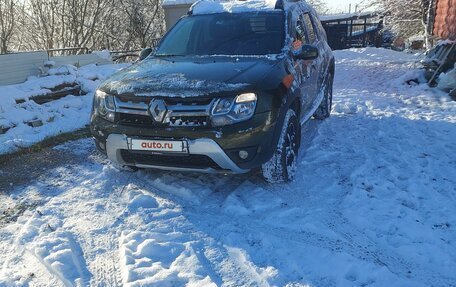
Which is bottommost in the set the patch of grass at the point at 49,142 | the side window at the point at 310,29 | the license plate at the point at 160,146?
the patch of grass at the point at 49,142

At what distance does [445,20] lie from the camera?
13516 mm

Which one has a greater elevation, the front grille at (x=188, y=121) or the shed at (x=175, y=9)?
the shed at (x=175, y=9)

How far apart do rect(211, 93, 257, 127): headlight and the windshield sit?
1126mm

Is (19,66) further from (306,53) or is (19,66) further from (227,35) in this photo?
(306,53)

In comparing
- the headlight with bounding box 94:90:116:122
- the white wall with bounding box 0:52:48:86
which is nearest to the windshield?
the headlight with bounding box 94:90:116:122

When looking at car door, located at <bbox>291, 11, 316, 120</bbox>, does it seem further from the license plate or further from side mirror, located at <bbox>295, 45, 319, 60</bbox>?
the license plate

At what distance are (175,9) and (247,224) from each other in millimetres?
19769

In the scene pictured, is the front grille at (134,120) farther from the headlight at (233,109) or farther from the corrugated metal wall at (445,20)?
the corrugated metal wall at (445,20)

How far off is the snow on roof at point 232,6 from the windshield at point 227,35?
10cm

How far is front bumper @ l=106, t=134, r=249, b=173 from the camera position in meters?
3.65

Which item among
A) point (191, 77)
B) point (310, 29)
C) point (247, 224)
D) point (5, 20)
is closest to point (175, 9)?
point (5, 20)

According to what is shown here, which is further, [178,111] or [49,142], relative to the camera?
[49,142]

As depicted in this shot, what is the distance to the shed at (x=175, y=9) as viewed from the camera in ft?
69.8

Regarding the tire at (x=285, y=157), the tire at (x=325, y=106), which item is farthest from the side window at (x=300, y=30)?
the tire at (x=325, y=106)
